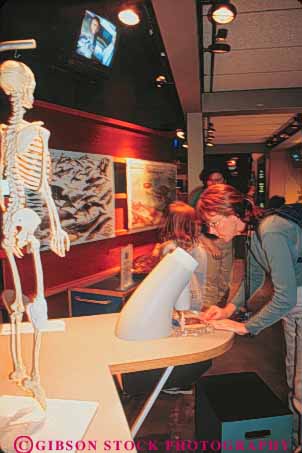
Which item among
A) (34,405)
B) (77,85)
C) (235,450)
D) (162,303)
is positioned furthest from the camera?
(77,85)

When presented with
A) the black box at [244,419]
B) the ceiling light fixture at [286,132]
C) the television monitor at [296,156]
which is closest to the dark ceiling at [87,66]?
the black box at [244,419]

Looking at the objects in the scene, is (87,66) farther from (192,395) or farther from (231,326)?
(192,395)

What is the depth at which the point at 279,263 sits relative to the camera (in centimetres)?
165

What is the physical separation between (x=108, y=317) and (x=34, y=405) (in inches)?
31.5

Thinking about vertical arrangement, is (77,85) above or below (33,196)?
above

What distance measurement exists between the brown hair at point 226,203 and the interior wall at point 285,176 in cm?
1034

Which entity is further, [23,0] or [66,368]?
[23,0]

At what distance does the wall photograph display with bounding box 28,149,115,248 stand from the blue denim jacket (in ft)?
5.73

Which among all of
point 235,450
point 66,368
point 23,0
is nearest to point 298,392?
point 235,450

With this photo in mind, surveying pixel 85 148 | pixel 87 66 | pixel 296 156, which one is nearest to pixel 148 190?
pixel 85 148

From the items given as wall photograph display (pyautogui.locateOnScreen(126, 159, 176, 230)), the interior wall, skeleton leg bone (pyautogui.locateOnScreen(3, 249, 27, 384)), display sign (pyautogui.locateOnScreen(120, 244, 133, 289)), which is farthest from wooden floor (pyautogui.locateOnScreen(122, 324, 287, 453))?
the interior wall

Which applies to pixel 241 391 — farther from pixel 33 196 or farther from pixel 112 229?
pixel 112 229

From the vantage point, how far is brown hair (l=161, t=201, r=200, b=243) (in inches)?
90.8

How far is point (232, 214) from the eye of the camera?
186cm
